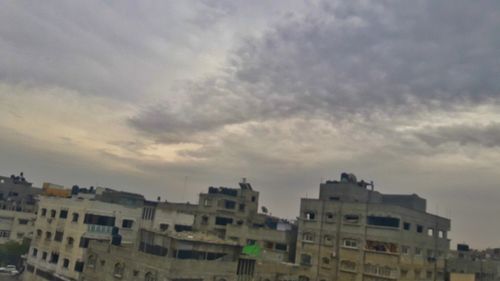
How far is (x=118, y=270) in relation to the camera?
2115 inches

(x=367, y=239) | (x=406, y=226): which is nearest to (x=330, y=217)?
(x=367, y=239)

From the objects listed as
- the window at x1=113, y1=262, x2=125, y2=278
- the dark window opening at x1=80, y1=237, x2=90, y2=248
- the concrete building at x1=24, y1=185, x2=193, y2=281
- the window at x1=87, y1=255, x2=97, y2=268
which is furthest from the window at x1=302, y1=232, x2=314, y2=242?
the dark window opening at x1=80, y1=237, x2=90, y2=248

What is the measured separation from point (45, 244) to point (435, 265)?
6444 centimetres

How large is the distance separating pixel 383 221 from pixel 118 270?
39.9m

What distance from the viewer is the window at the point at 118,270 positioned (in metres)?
53.0

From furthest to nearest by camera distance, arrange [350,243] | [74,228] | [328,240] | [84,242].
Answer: [328,240] < [350,243] < [74,228] < [84,242]

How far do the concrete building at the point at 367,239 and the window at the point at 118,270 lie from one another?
3009cm

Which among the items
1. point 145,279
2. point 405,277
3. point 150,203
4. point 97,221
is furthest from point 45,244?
point 405,277

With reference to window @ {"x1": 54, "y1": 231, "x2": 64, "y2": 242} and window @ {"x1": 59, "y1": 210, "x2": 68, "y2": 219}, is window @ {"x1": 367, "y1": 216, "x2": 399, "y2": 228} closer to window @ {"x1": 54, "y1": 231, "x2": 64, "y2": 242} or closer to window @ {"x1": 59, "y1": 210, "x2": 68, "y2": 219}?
window @ {"x1": 59, "y1": 210, "x2": 68, "y2": 219}

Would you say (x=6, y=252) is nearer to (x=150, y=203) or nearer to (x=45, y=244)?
(x=45, y=244)

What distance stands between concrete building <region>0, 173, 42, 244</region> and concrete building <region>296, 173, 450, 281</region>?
63794 millimetres

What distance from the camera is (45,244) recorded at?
70.9 m

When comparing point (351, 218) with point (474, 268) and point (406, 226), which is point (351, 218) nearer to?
point (406, 226)

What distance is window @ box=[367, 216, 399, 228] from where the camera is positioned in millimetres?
67062
